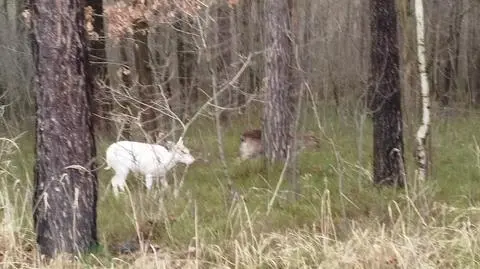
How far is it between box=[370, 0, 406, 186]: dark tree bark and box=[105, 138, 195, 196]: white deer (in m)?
2.20

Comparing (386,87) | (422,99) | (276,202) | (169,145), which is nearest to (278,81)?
(386,87)

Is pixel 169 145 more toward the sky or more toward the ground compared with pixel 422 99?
more toward the ground

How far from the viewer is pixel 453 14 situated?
20812 millimetres

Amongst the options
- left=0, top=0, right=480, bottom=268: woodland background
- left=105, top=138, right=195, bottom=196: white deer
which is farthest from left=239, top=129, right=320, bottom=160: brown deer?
left=105, top=138, right=195, bottom=196: white deer

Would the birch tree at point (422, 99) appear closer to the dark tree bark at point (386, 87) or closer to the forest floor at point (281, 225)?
the forest floor at point (281, 225)

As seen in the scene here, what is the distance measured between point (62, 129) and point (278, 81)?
17.7ft

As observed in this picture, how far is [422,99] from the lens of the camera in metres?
7.57

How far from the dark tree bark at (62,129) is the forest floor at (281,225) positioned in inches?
9.5

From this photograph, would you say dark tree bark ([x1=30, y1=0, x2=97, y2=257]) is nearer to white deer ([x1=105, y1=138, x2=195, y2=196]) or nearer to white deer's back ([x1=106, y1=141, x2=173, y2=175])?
white deer ([x1=105, y1=138, x2=195, y2=196])

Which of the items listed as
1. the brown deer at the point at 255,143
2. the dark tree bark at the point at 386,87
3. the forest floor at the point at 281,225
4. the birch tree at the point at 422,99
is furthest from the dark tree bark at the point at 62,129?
the brown deer at the point at 255,143

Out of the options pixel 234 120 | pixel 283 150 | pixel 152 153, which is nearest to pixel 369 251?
pixel 152 153

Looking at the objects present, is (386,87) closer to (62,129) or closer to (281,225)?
(281,225)

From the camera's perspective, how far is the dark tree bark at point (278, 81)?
10680 mm

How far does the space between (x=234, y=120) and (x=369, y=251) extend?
10.7 metres
